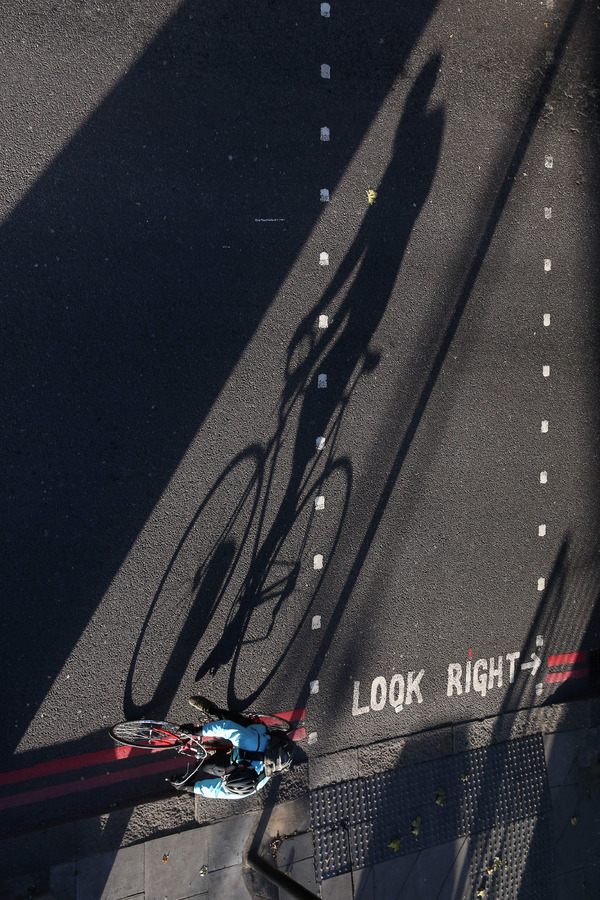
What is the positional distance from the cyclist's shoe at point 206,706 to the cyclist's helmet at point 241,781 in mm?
733

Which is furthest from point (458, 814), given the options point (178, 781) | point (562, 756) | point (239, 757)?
point (178, 781)

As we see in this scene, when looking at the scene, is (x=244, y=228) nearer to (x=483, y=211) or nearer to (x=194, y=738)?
(x=483, y=211)

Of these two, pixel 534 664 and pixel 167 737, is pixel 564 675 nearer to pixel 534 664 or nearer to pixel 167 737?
pixel 534 664

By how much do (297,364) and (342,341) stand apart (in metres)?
0.56

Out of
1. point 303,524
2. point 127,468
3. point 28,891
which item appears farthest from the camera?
point 303,524

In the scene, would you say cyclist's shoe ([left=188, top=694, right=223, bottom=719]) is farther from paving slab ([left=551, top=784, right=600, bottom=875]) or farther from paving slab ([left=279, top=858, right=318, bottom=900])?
paving slab ([left=551, top=784, right=600, bottom=875])

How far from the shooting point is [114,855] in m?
5.31

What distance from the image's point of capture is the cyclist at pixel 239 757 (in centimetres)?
464

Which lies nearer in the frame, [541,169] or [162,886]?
[162,886]

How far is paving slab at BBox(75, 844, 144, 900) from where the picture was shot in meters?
5.24

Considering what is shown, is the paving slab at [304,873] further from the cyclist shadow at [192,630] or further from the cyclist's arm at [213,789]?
the cyclist shadow at [192,630]

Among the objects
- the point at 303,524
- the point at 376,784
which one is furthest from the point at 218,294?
the point at 376,784

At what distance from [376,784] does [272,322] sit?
516cm

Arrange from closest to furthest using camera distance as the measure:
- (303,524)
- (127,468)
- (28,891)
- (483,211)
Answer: (28,891) → (127,468) → (303,524) → (483,211)
